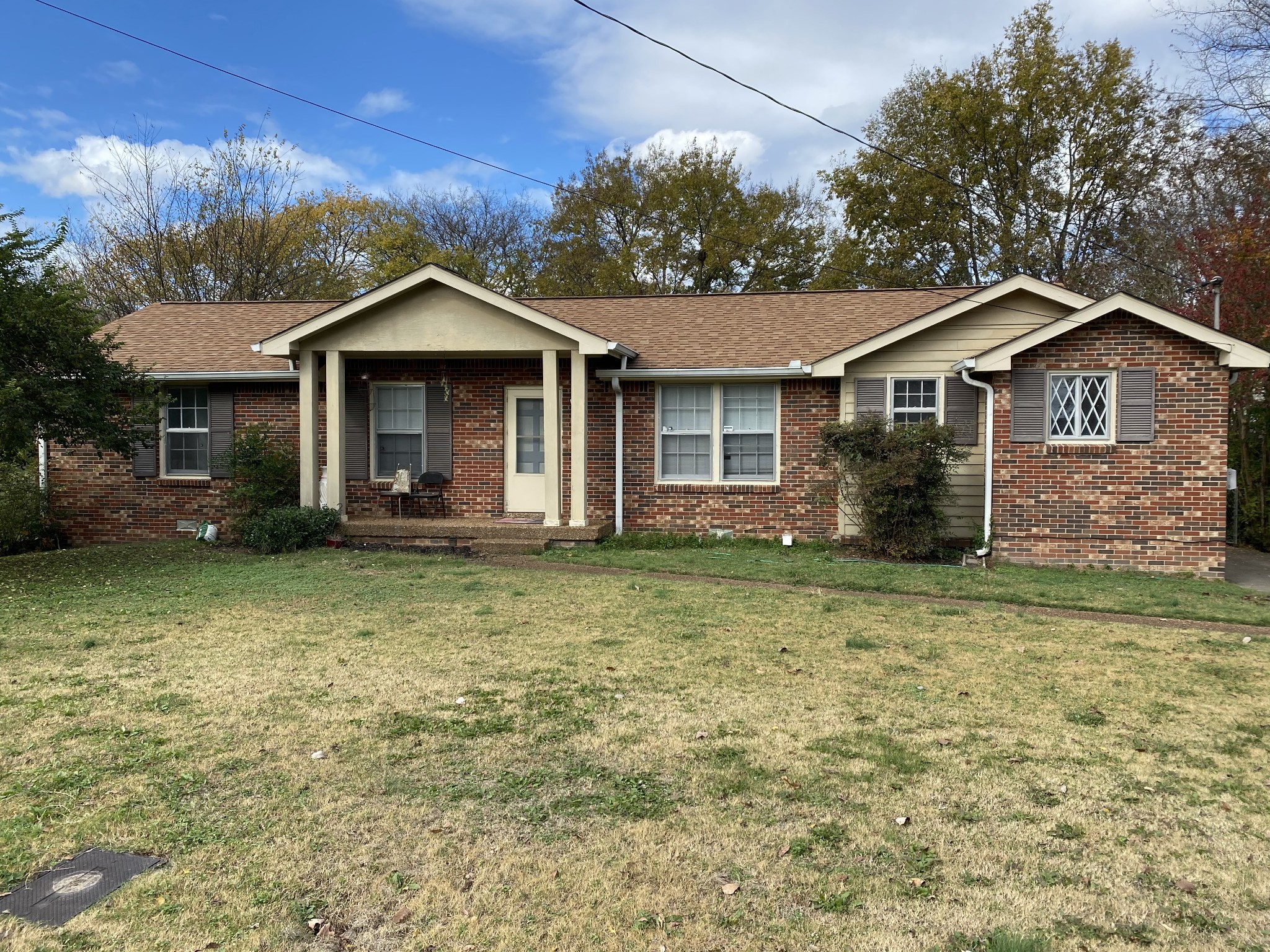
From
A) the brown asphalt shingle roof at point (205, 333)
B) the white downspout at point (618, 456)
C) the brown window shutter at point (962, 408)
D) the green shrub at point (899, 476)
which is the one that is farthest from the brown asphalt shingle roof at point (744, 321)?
the brown asphalt shingle roof at point (205, 333)

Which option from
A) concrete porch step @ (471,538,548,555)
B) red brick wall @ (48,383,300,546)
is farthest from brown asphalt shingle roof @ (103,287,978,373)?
concrete porch step @ (471,538,548,555)

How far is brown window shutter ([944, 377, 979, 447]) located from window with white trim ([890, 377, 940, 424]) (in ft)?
0.44

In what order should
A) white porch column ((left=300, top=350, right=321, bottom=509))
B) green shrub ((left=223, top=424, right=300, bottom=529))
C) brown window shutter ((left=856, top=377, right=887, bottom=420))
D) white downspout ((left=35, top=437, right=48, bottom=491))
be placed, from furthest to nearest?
white downspout ((left=35, top=437, right=48, bottom=491)) < green shrub ((left=223, top=424, right=300, bottom=529)) < white porch column ((left=300, top=350, right=321, bottom=509)) < brown window shutter ((left=856, top=377, right=887, bottom=420))

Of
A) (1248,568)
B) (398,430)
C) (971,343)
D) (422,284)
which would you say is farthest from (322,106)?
(1248,568)

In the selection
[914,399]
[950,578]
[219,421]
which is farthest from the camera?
[219,421]

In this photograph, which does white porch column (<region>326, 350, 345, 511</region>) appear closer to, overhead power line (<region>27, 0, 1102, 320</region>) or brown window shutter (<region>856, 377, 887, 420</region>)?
overhead power line (<region>27, 0, 1102, 320</region>)

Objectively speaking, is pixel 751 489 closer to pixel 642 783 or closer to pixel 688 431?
pixel 688 431

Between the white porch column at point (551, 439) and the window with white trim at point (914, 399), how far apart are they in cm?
490

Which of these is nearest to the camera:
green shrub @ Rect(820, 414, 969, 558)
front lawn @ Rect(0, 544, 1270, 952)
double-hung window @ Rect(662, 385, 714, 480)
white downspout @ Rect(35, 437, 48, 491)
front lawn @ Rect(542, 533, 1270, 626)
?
front lawn @ Rect(0, 544, 1270, 952)

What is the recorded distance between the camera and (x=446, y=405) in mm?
13398

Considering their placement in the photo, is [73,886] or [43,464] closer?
[73,886]

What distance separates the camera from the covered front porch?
12.1 m

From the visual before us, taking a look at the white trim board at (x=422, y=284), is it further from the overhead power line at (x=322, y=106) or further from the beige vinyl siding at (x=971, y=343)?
the beige vinyl siding at (x=971, y=343)

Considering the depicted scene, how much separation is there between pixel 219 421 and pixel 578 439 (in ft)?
20.4
